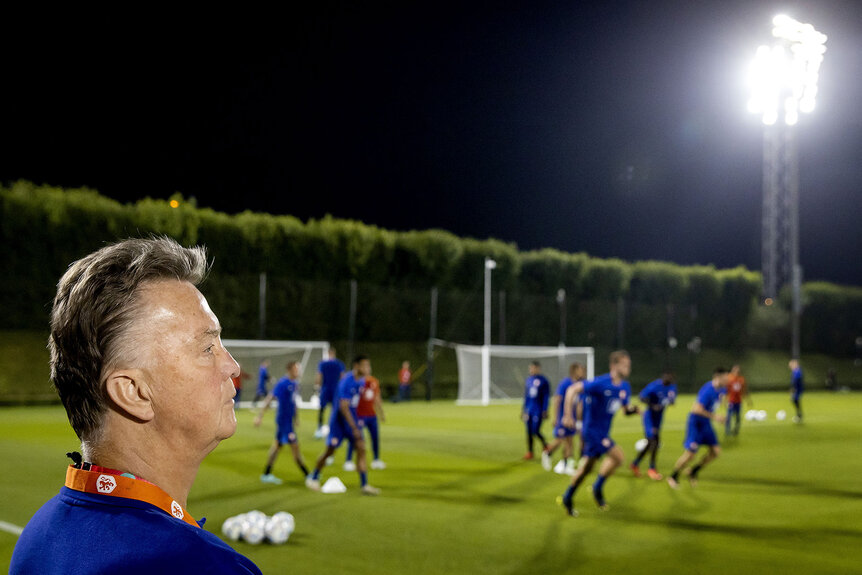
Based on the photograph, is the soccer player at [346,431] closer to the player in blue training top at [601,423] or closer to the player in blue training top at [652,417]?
the player in blue training top at [601,423]

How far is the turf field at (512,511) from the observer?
8531 millimetres

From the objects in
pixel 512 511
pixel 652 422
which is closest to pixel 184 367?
pixel 512 511

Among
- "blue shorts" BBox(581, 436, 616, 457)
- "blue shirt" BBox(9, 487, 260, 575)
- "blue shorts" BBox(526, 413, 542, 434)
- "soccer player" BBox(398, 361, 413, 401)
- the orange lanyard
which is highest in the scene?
the orange lanyard

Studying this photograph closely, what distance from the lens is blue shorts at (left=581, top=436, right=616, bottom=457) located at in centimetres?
1130

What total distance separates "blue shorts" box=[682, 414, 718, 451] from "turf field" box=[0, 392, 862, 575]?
0.81m

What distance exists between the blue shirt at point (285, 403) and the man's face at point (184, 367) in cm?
1225

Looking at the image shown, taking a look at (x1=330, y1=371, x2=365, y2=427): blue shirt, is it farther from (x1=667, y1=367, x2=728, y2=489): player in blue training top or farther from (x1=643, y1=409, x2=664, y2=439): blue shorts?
(x1=643, y1=409, x2=664, y2=439): blue shorts

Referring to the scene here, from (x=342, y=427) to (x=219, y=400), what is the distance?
1184 cm

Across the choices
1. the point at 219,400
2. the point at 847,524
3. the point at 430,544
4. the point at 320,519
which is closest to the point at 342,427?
the point at 320,519

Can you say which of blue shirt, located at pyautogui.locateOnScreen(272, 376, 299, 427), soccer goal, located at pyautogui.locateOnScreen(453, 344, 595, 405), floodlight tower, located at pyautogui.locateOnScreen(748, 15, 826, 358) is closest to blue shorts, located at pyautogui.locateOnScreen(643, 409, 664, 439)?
blue shirt, located at pyautogui.locateOnScreen(272, 376, 299, 427)

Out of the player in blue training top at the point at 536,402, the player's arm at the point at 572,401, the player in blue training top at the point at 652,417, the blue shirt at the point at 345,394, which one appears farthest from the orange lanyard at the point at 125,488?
the player in blue training top at the point at 536,402

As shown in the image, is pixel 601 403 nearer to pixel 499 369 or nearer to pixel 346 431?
pixel 346 431

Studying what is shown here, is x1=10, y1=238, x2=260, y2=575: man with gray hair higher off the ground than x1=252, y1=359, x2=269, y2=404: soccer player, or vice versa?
x1=10, y1=238, x2=260, y2=575: man with gray hair

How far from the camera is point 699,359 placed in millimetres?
54625
